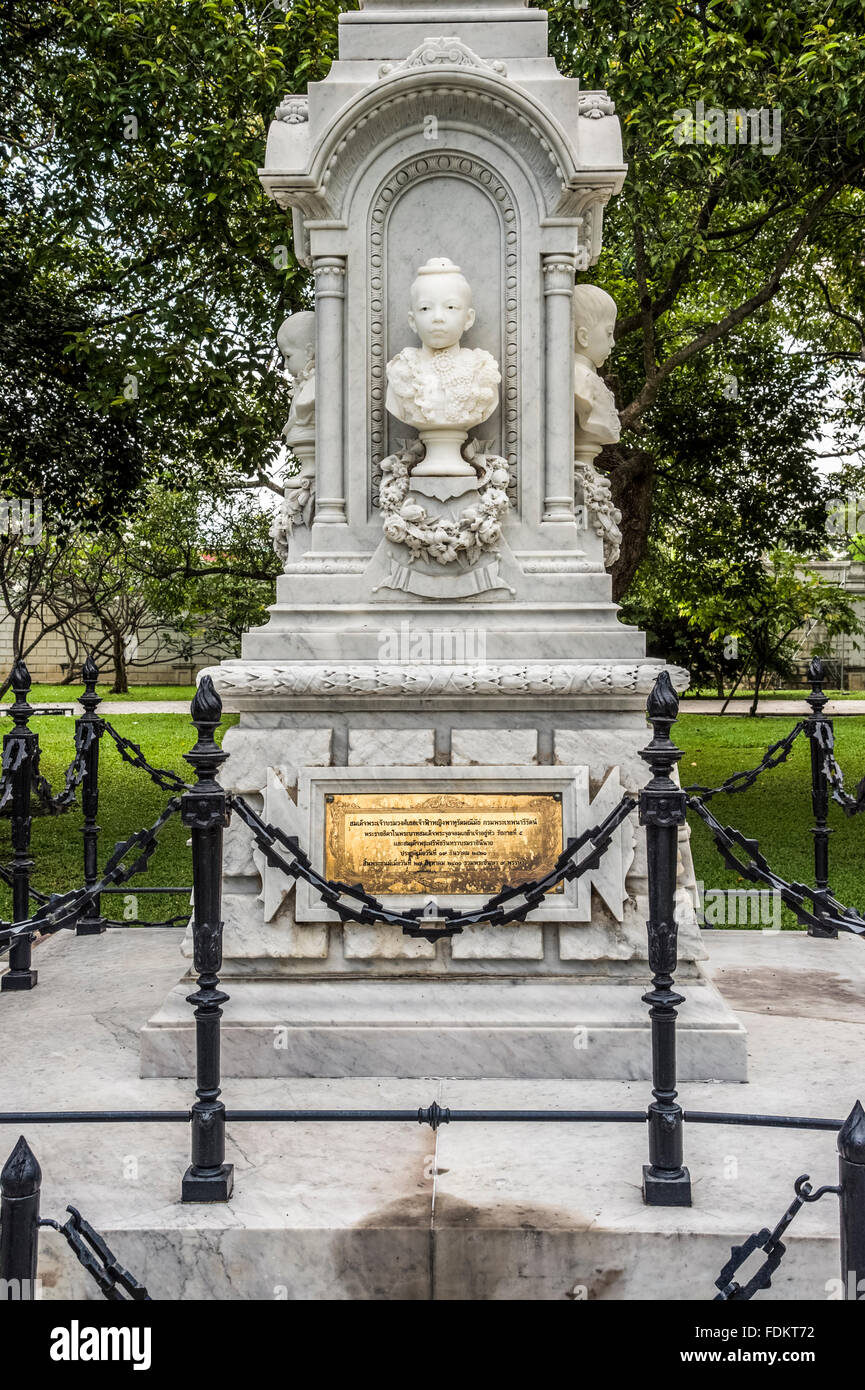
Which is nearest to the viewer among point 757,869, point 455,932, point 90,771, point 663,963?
point 663,963

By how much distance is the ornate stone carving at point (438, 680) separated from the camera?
533 centimetres

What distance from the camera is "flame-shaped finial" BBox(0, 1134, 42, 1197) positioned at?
283cm

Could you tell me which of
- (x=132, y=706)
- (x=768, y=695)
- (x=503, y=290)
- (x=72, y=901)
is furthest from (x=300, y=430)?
(x=768, y=695)

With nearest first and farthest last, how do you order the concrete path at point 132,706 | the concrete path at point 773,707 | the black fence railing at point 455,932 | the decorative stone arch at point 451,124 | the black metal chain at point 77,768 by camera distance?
the black fence railing at point 455,932 < the decorative stone arch at point 451,124 < the black metal chain at point 77,768 < the concrete path at point 773,707 < the concrete path at point 132,706

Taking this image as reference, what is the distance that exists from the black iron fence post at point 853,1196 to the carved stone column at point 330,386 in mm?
3634

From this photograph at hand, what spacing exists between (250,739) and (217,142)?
6.90 meters

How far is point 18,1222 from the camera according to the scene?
286 cm

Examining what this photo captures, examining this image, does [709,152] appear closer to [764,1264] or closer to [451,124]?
[451,124]

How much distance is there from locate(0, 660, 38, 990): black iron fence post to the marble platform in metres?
1.24

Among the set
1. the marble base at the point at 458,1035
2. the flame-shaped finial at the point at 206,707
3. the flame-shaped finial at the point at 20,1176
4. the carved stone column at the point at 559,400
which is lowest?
the marble base at the point at 458,1035

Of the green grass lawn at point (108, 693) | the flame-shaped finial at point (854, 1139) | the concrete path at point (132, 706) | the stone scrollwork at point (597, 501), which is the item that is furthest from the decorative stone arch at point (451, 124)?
the green grass lawn at point (108, 693)

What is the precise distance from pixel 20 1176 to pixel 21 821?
4203 millimetres

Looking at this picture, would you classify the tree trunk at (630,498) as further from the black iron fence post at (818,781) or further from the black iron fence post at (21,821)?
the black iron fence post at (21,821)

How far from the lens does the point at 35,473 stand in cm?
1199
